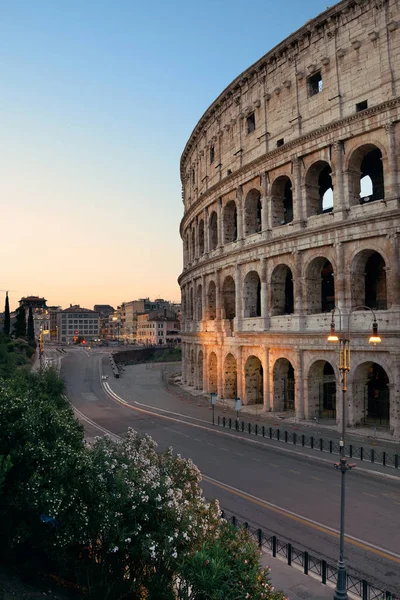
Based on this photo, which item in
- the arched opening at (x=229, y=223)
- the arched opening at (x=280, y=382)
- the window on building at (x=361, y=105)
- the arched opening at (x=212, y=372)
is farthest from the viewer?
the arched opening at (x=212, y=372)

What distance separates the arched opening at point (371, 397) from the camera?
107 feet

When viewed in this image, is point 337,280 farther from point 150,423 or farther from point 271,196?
point 150,423

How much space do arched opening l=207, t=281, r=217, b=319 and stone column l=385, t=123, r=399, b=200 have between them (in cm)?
2384

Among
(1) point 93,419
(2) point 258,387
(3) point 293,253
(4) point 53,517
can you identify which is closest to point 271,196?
(3) point 293,253

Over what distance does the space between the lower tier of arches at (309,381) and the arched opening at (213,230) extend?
35.3ft

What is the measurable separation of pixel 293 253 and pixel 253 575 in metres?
28.8

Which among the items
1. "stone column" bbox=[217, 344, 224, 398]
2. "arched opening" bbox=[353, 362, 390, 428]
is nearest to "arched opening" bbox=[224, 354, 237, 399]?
"stone column" bbox=[217, 344, 224, 398]

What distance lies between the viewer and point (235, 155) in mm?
45156

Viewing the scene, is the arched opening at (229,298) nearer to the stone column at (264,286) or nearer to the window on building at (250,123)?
the stone column at (264,286)

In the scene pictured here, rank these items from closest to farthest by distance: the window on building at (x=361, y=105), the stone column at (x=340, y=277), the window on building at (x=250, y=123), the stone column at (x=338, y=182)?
the window on building at (x=361, y=105), the stone column at (x=340, y=277), the stone column at (x=338, y=182), the window on building at (x=250, y=123)

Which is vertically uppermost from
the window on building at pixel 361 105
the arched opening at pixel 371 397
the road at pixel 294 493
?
the window on building at pixel 361 105

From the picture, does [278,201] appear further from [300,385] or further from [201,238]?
[201,238]

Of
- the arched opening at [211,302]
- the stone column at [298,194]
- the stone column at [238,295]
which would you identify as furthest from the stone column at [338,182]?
the arched opening at [211,302]

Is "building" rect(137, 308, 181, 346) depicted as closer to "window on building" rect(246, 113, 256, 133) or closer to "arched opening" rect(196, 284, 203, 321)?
"arched opening" rect(196, 284, 203, 321)
